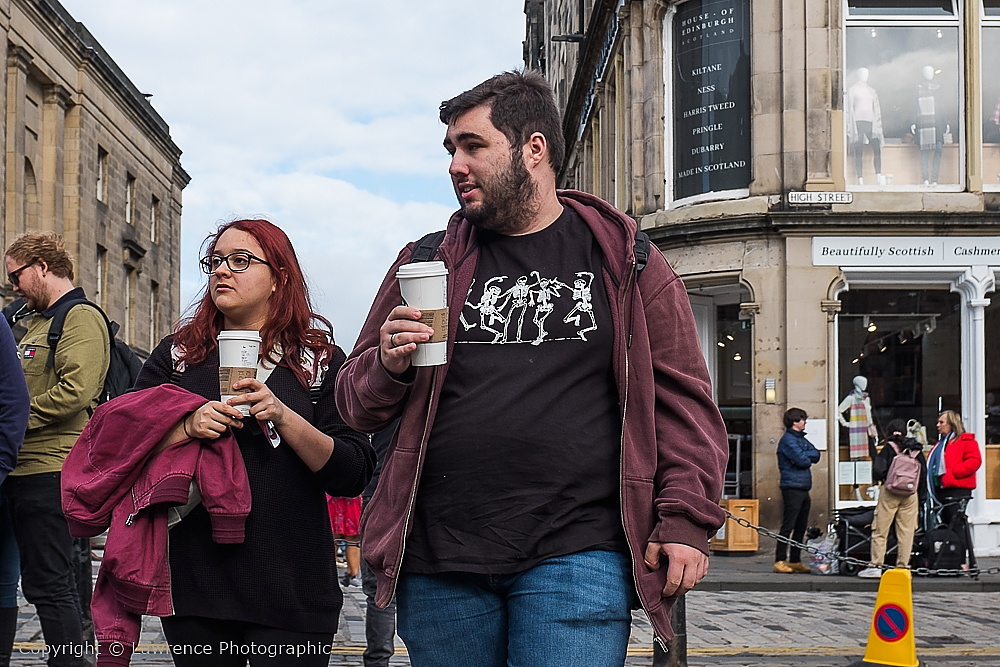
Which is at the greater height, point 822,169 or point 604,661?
point 822,169

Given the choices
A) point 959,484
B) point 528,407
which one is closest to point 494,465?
point 528,407

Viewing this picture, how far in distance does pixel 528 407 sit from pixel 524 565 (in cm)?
37

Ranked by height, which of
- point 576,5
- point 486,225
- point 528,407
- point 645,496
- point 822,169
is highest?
point 576,5

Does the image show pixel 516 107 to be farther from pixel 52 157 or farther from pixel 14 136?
pixel 52 157

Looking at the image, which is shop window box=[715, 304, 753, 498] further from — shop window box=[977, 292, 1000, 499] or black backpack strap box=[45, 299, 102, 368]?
black backpack strap box=[45, 299, 102, 368]

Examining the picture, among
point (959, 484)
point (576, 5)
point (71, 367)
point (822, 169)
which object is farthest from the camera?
point (576, 5)

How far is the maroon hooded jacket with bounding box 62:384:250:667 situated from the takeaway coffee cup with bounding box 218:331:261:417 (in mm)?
195

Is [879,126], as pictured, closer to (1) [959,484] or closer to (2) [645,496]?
(1) [959,484]

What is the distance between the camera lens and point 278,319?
4.00 m

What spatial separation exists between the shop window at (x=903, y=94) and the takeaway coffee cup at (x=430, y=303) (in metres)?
16.7

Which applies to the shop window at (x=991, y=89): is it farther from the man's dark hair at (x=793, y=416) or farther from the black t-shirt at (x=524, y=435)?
the black t-shirt at (x=524, y=435)

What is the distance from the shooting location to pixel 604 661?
3.17 metres

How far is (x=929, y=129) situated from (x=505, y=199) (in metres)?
17.0

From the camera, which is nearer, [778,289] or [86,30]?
[778,289]
